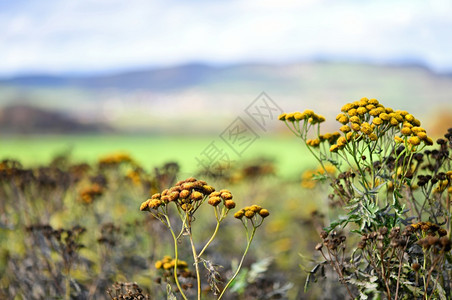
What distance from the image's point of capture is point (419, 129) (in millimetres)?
3949

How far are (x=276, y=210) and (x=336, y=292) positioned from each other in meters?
5.99

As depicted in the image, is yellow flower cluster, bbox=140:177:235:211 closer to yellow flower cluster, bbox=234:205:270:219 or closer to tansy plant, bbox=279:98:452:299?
yellow flower cluster, bbox=234:205:270:219

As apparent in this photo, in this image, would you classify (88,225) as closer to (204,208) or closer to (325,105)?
(204,208)

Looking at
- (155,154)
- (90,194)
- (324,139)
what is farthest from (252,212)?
(155,154)

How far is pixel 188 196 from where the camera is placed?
3.89 meters

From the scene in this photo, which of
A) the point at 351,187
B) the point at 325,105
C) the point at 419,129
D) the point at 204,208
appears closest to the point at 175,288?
the point at 351,187

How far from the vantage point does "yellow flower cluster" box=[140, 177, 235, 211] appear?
12.5 ft

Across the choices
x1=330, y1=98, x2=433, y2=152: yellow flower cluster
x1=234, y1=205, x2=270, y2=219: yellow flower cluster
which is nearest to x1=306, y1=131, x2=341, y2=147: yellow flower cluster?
x1=330, y1=98, x2=433, y2=152: yellow flower cluster

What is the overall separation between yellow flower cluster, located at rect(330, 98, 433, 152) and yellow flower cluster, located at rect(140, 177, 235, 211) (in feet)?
3.65

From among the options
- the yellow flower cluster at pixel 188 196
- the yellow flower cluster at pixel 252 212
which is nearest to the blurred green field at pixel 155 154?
the yellow flower cluster at pixel 252 212

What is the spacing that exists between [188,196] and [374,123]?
166 centimetres

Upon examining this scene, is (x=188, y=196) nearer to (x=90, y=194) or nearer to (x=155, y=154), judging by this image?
(x=90, y=194)

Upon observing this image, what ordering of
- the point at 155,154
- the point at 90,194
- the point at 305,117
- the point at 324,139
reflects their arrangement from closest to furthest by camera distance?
the point at 305,117 → the point at 324,139 → the point at 90,194 → the point at 155,154

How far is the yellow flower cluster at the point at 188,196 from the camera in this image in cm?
381
